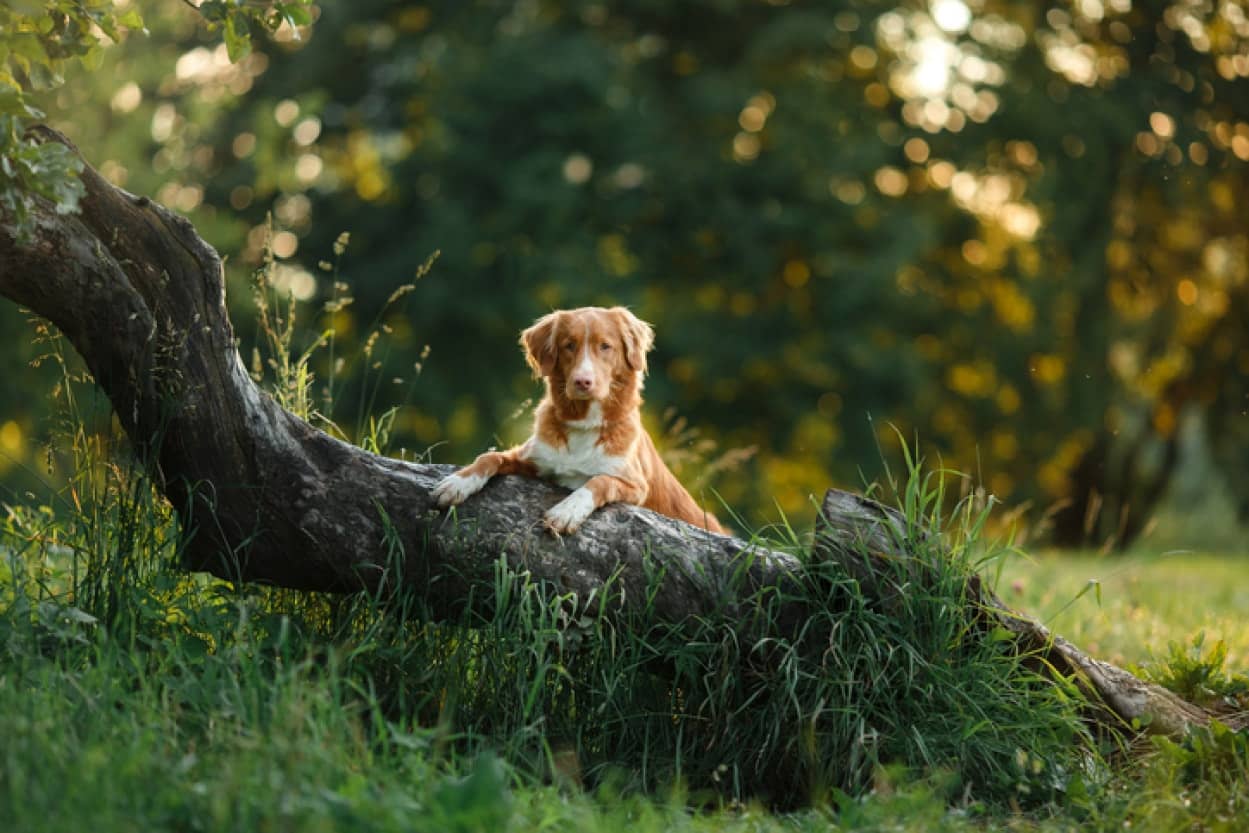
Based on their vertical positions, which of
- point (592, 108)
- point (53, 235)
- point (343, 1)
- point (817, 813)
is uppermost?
point (343, 1)

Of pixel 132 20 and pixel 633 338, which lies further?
pixel 633 338

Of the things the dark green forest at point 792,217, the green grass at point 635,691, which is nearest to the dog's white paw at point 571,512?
the green grass at point 635,691

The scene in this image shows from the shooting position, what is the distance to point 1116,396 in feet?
51.1

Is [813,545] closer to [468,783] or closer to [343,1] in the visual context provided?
[468,783]

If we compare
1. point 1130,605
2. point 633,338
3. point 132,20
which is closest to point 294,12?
point 132,20

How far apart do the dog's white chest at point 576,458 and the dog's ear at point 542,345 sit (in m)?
0.28

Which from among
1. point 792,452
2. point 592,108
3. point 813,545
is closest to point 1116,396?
point 792,452

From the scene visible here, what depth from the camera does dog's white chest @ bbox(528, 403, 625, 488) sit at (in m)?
4.89

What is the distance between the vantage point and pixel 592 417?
5012mm

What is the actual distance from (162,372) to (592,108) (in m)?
11.4

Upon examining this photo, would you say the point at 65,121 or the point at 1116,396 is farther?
the point at 1116,396

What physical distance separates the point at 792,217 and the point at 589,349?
1083 centimetres

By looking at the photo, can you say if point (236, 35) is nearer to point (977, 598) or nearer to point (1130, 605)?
point (977, 598)

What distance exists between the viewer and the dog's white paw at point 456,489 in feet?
14.8
